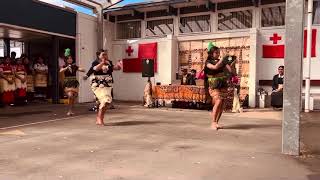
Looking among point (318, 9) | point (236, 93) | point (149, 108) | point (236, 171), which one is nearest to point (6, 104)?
point (149, 108)

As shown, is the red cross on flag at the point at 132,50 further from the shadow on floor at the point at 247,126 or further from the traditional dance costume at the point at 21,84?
the shadow on floor at the point at 247,126

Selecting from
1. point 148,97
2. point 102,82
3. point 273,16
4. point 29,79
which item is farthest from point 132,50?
point 102,82

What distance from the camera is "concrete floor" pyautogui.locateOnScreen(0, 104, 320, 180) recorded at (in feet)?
12.2

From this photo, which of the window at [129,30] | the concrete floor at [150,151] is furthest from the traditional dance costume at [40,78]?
the concrete floor at [150,151]

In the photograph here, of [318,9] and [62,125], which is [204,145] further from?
[318,9]

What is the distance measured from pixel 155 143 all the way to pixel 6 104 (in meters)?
7.20

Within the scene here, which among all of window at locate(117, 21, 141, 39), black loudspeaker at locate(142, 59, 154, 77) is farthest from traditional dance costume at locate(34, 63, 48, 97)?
black loudspeaker at locate(142, 59, 154, 77)

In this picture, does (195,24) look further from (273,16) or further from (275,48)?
(275,48)

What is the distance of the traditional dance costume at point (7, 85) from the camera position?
10.5m

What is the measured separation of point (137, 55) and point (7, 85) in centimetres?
482

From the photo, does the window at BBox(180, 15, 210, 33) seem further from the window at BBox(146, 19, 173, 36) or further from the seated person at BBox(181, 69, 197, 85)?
the seated person at BBox(181, 69, 197, 85)

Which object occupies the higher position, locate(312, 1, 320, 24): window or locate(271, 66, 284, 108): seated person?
locate(312, 1, 320, 24): window

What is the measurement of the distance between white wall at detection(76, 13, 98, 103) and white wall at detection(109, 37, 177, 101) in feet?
3.60

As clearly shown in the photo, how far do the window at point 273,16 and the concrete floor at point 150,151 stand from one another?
15.9 feet
